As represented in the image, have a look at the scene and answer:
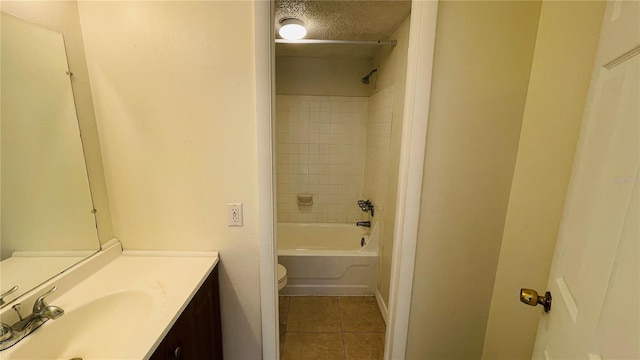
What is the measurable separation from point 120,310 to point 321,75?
2.67m

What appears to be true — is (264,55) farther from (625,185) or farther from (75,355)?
(75,355)

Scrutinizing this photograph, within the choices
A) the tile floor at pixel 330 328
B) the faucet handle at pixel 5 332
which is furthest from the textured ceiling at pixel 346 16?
the tile floor at pixel 330 328

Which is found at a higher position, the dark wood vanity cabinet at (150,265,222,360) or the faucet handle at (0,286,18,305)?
the faucet handle at (0,286,18,305)

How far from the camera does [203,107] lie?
43.9 inches

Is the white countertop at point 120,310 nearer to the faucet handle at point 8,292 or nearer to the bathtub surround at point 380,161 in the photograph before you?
the faucet handle at point 8,292

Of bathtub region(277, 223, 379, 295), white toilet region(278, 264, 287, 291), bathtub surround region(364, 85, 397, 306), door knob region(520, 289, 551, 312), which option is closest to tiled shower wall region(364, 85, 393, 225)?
bathtub surround region(364, 85, 397, 306)

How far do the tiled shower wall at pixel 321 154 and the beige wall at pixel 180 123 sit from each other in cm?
192

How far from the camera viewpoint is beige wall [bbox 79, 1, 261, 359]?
1.05 meters

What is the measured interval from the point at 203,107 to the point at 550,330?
1.43m

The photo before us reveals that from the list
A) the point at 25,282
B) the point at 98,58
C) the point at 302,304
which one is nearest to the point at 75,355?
the point at 25,282

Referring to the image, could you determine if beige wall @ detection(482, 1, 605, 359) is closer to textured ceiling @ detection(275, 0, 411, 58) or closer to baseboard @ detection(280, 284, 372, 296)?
textured ceiling @ detection(275, 0, 411, 58)

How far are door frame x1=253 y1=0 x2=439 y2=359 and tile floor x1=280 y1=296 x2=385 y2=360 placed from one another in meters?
0.56

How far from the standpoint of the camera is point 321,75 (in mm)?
2895

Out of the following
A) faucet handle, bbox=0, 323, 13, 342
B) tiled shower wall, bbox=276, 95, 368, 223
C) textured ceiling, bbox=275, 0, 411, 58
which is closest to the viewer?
faucet handle, bbox=0, 323, 13, 342
